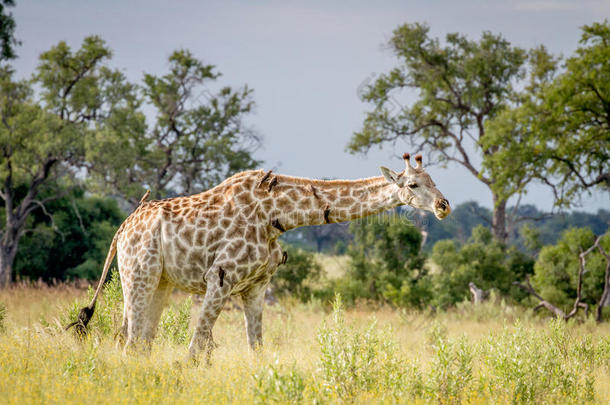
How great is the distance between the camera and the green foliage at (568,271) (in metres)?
19.0

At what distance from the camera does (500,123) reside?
2353cm

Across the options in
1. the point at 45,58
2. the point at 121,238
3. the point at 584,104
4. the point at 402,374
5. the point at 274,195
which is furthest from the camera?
the point at 45,58

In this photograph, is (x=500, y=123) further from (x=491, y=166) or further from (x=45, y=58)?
(x=45, y=58)

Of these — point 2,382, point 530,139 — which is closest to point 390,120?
point 530,139

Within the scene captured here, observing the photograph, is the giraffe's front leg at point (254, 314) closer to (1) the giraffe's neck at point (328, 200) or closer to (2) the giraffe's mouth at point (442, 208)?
(1) the giraffe's neck at point (328, 200)

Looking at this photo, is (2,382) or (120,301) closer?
(2,382)

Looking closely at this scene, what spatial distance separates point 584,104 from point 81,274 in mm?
21703

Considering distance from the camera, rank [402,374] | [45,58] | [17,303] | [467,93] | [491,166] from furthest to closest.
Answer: [467,93] → [45,58] → [491,166] → [17,303] → [402,374]

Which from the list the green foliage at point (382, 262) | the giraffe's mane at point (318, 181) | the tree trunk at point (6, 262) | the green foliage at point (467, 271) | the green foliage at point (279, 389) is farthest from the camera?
the tree trunk at point (6, 262)

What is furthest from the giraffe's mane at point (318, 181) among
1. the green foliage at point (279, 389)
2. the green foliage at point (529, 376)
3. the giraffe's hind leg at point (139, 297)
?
the green foliage at point (529, 376)

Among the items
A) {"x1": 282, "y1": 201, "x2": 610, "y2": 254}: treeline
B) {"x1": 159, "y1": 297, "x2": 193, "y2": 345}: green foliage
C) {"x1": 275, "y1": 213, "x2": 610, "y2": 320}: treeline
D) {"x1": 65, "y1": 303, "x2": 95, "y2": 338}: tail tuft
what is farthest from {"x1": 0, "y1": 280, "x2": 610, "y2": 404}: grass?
{"x1": 282, "y1": 201, "x2": 610, "y2": 254}: treeline

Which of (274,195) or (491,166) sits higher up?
(491,166)

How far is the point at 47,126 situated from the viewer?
81.6 ft

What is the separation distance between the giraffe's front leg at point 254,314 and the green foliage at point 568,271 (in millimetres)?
14272
